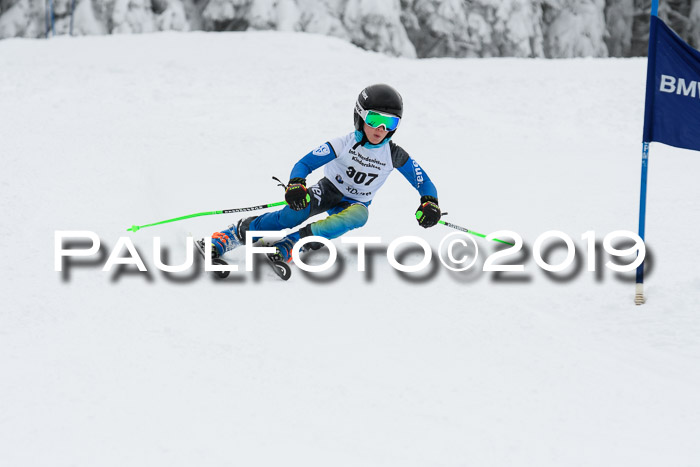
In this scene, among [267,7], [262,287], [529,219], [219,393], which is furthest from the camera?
[267,7]

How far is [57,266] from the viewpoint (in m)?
4.65

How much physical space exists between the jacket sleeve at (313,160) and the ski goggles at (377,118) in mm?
354

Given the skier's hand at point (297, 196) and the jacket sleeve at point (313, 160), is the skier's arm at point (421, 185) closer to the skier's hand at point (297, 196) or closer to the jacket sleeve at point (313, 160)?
the jacket sleeve at point (313, 160)

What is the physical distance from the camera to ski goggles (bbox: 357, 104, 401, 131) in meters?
5.01

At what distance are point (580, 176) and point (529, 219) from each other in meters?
1.58

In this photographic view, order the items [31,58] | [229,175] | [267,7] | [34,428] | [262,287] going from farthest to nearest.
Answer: [267,7] → [31,58] → [229,175] → [262,287] → [34,428]

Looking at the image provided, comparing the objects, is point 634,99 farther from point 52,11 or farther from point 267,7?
point 52,11

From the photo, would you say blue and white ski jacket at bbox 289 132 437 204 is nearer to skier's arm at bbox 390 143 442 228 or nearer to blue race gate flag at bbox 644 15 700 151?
skier's arm at bbox 390 143 442 228

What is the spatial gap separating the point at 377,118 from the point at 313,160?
55 centimetres

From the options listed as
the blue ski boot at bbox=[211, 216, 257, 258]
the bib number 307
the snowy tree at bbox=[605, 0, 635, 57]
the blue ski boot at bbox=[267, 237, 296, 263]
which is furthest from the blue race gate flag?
the snowy tree at bbox=[605, 0, 635, 57]

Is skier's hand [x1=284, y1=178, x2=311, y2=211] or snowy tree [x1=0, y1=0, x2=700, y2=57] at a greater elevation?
snowy tree [x1=0, y1=0, x2=700, y2=57]

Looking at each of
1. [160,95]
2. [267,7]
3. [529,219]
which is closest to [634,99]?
[529,219]
